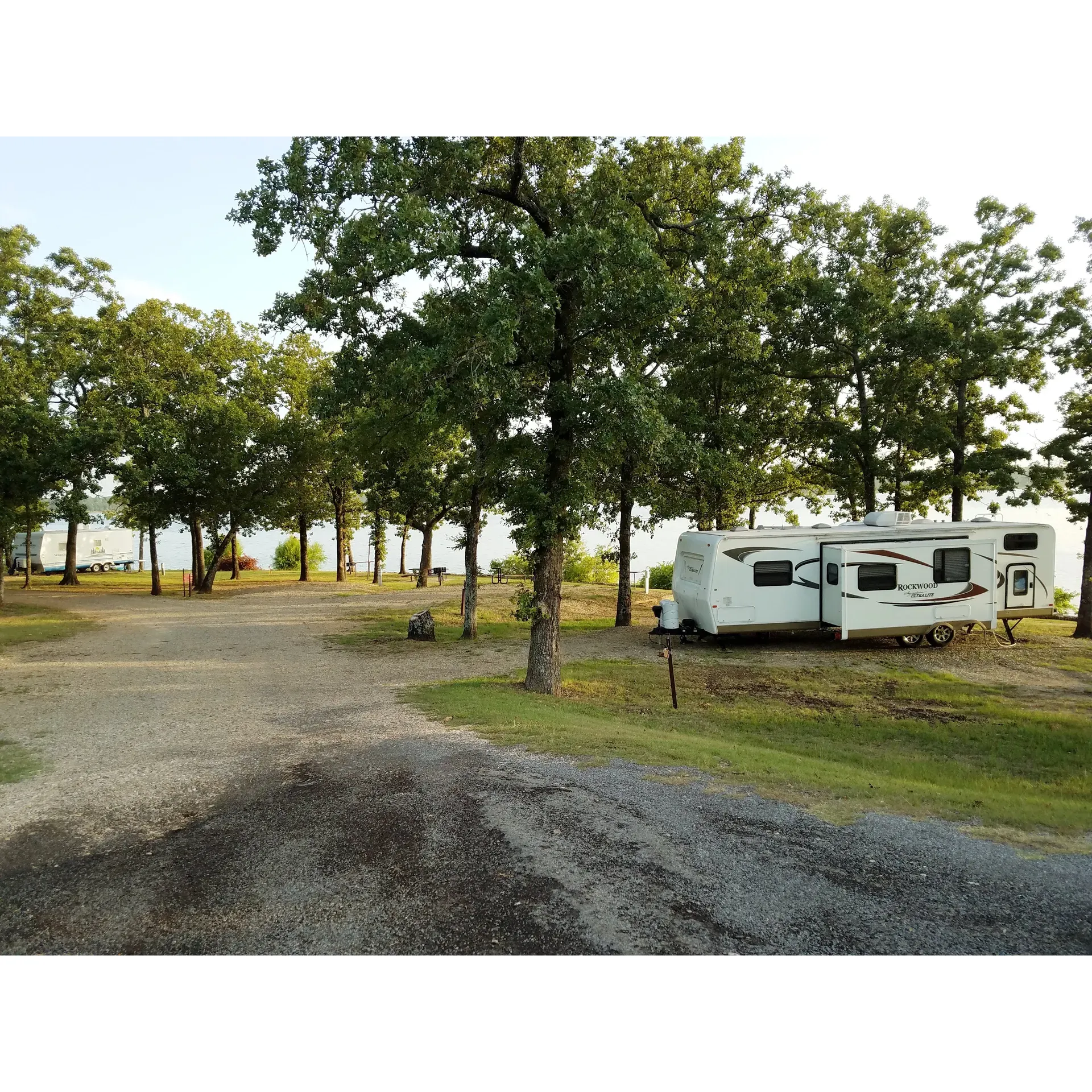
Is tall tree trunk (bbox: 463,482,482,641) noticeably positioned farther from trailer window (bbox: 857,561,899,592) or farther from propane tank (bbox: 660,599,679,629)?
trailer window (bbox: 857,561,899,592)

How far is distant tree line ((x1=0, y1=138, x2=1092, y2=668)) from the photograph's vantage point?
1060cm

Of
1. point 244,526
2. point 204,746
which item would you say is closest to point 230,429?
point 244,526

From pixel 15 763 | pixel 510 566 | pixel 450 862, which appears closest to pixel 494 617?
pixel 510 566

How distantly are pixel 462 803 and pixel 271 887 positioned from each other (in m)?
1.79

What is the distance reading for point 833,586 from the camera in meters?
16.8

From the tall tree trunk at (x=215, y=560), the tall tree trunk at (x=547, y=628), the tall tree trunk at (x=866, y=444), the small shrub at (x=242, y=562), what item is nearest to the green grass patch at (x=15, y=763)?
the tall tree trunk at (x=547, y=628)

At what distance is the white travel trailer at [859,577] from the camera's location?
54.3 ft

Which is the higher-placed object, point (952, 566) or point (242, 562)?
point (952, 566)

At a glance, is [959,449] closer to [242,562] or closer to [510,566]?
[510,566]

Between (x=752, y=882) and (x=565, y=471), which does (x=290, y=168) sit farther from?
(x=752, y=882)

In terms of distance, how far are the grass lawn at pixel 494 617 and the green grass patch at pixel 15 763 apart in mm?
9018

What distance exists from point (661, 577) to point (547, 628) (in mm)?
20974

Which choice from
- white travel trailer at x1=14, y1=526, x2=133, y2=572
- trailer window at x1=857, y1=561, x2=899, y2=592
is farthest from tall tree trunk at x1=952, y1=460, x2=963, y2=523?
white travel trailer at x1=14, y1=526, x2=133, y2=572

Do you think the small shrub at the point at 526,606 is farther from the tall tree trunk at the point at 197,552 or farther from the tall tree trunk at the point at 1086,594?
the tall tree trunk at the point at 197,552
